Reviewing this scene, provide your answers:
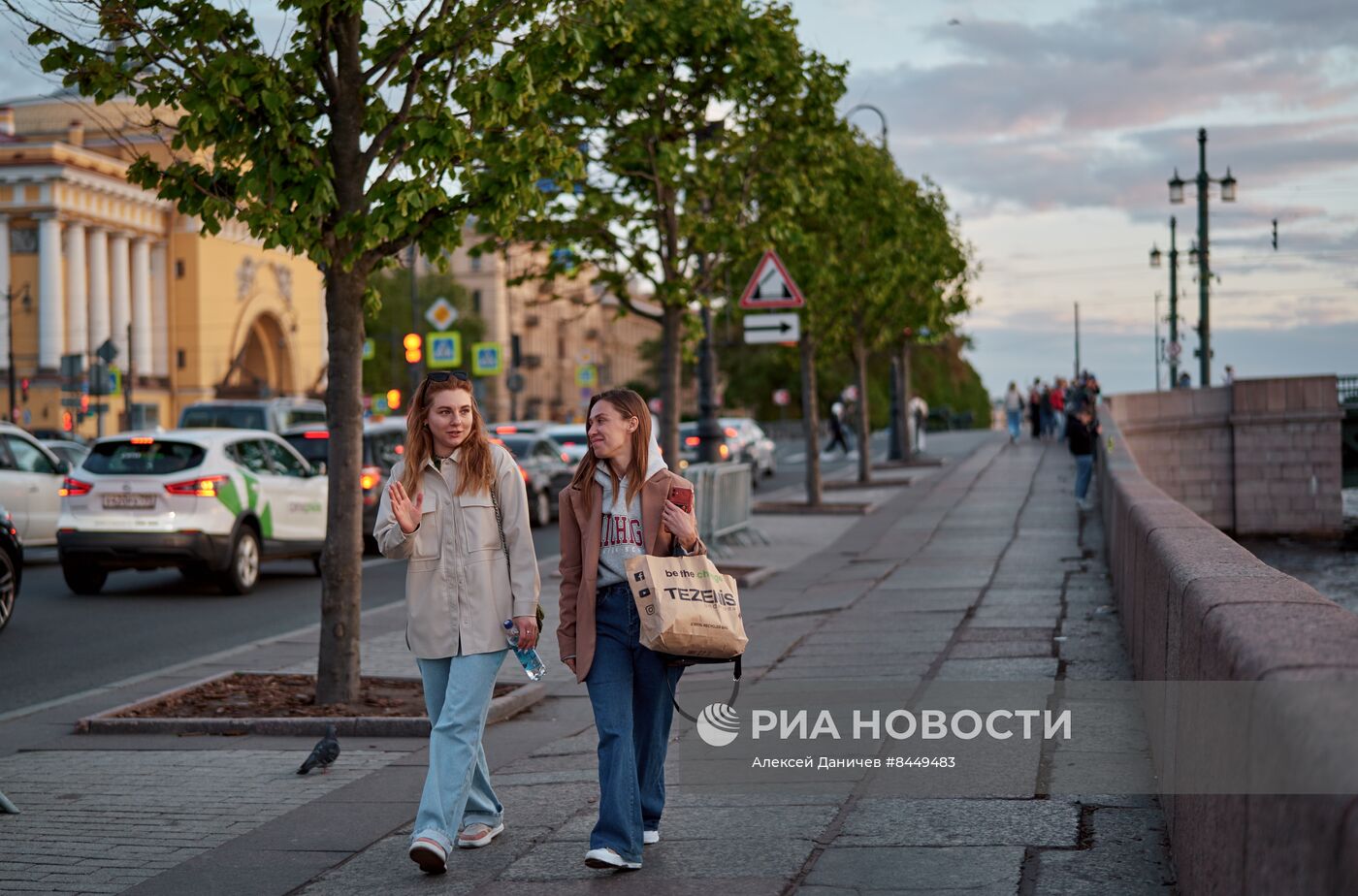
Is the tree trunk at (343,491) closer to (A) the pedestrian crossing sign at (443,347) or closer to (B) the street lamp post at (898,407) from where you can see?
(A) the pedestrian crossing sign at (443,347)

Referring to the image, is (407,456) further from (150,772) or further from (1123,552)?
(1123,552)

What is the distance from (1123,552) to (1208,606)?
705 cm

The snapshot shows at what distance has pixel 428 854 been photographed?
568cm

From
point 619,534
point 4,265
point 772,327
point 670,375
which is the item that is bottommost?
point 619,534

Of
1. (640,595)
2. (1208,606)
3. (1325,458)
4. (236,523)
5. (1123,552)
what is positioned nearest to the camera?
(1208,606)

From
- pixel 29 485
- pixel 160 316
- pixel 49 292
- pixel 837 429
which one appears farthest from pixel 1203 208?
pixel 160 316

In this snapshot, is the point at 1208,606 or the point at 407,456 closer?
the point at 1208,606

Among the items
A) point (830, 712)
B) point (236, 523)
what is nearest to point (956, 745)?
point (830, 712)

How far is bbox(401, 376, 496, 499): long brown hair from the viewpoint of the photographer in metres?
6.01

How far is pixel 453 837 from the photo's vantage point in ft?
19.2

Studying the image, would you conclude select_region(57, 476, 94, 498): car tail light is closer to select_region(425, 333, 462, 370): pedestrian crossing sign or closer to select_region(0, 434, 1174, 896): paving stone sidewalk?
select_region(0, 434, 1174, 896): paving stone sidewalk

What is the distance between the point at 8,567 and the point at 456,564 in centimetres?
952

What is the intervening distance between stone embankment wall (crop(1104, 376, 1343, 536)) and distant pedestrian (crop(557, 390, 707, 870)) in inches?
1759

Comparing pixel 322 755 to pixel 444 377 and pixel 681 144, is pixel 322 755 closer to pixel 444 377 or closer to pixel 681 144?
pixel 444 377
